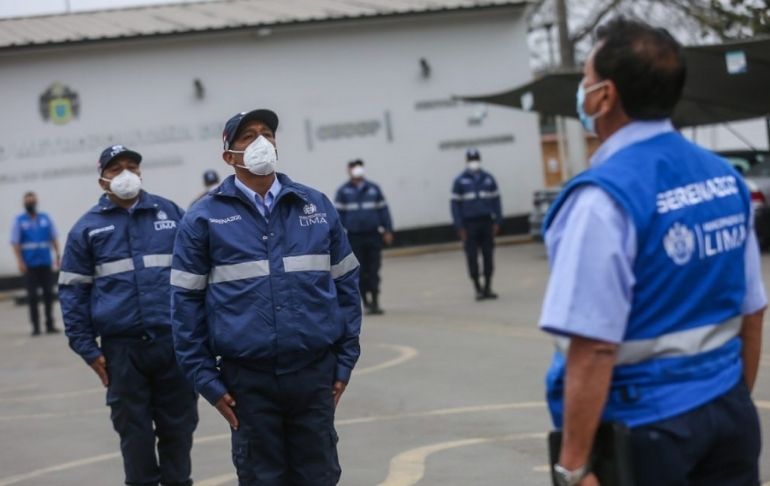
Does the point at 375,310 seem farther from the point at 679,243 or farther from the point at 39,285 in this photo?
the point at 679,243

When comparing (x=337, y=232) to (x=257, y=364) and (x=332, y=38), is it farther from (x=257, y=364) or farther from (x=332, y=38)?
(x=332, y=38)

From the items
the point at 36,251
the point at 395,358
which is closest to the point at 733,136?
the point at 36,251

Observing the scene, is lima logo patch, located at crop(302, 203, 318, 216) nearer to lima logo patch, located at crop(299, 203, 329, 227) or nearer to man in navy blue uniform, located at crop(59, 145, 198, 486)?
lima logo patch, located at crop(299, 203, 329, 227)

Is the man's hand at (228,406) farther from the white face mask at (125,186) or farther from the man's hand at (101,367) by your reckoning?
the white face mask at (125,186)

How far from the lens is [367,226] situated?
19188mm

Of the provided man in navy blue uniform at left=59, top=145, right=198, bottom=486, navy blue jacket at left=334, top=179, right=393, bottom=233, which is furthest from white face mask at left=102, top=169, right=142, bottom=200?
navy blue jacket at left=334, top=179, right=393, bottom=233

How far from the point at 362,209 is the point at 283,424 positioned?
1325 cm

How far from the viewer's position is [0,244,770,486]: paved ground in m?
8.79

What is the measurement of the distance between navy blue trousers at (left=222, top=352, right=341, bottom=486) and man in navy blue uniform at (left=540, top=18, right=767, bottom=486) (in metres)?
2.31

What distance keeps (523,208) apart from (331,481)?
1068 inches

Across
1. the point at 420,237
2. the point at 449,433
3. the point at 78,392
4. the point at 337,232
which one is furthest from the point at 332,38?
the point at 337,232

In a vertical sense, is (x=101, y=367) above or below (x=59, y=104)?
→ below

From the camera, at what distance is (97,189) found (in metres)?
30.5

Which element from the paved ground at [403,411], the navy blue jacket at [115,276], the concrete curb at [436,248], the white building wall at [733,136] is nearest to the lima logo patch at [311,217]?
the navy blue jacket at [115,276]
